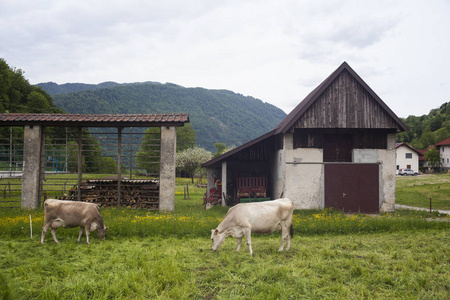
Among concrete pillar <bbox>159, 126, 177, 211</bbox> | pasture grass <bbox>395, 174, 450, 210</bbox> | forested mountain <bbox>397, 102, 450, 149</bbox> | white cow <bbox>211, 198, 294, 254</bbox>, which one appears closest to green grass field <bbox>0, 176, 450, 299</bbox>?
white cow <bbox>211, 198, 294, 254</bbox>

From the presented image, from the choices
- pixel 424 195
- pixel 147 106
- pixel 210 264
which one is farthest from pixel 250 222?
pixel 147 106

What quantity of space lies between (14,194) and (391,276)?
86.3ft

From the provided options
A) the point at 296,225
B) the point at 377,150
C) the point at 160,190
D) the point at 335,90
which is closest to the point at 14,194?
the point at 160,190

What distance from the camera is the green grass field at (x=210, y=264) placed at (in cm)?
646

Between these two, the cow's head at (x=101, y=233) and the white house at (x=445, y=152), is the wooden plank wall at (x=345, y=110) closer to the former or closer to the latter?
the cow's head at (x=101, y=233)

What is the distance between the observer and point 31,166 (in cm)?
1698

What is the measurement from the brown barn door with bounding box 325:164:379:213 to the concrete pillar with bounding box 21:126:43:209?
631 inches

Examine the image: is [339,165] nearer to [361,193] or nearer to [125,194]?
[361,193]

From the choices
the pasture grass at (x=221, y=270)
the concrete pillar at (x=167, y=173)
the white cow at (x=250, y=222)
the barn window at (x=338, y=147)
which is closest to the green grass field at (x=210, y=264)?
the pasture grass at (x=221, y=270)

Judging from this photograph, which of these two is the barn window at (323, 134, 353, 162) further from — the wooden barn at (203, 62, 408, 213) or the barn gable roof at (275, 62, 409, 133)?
the barn gable roof at (275, 62, 409, 133)

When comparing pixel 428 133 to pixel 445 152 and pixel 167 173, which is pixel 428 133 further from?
pixel 167 173

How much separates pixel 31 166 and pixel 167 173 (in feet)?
23.8

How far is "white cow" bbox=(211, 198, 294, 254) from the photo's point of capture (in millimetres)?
9438

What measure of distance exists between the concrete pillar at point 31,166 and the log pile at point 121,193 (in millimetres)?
1667
